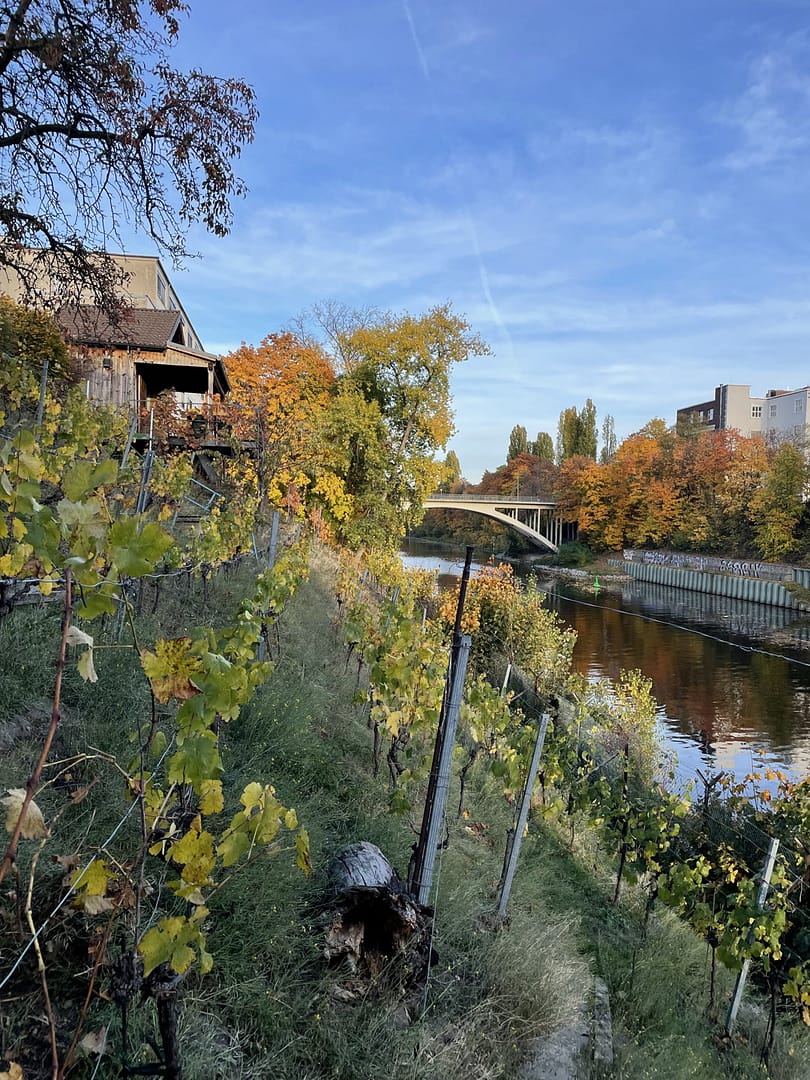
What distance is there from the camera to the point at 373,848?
3.26 metres

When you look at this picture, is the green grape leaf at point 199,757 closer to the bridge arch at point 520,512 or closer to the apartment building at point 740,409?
the bridge arch at point 520,512

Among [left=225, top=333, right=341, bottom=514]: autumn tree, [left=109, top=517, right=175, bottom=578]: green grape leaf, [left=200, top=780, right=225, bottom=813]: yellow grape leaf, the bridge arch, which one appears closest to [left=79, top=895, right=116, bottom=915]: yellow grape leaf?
[left=200, top=780, right=225, bottom=813]: yellow grape leaf

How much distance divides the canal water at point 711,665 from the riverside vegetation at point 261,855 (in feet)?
13.7

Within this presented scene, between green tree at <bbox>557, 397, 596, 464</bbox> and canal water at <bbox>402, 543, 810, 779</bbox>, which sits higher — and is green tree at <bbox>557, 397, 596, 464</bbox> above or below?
above

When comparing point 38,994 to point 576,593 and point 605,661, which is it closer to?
point 605,661

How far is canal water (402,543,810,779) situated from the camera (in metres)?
13.3

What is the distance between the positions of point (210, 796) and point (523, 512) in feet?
160

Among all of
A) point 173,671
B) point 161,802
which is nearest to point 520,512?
point 161,802

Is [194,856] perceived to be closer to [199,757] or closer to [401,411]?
[199,757]

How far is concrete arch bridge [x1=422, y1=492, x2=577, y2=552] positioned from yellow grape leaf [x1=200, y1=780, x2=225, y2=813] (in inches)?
1361

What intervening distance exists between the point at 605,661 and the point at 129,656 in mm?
18371

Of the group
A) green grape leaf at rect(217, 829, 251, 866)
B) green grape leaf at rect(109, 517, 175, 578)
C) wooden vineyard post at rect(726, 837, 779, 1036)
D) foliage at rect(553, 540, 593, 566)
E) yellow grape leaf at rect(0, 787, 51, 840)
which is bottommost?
wooden vineyard post at rect(726, 837, 779, 1036)

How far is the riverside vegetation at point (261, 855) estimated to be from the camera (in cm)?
162

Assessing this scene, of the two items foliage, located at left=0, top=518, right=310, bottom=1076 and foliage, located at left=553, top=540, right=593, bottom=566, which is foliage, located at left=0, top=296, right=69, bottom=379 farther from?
foliage, located at left=553, top=540, right=593, bottom=566
